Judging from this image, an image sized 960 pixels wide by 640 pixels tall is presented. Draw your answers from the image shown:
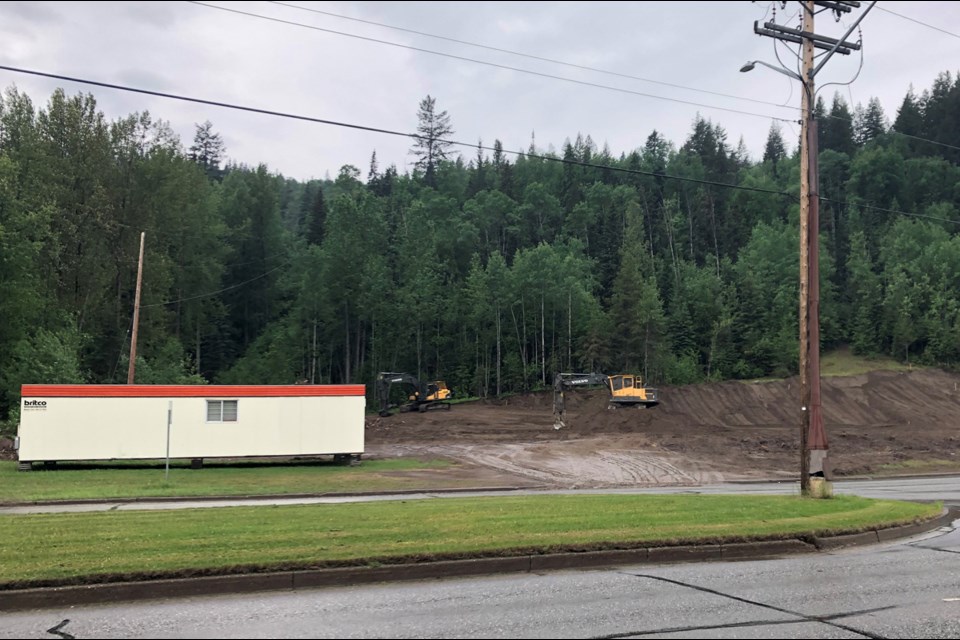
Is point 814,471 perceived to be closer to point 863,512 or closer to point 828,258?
point 863,512

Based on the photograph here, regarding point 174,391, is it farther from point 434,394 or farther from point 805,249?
point 434,394

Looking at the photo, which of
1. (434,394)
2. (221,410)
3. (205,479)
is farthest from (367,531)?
(434,394)

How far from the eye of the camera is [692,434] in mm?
41844

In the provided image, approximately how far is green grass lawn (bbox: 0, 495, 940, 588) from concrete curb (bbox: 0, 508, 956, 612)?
189 millimetres

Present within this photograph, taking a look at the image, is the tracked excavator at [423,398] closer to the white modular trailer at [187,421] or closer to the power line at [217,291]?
the white modular trailer at [187,421]

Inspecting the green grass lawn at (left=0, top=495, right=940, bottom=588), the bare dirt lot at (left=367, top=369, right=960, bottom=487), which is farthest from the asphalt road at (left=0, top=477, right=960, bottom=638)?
the bare dirt lot at (left=367, top=369, right=960, bottom=487)

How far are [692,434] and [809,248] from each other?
26.9 metres

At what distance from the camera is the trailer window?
2917 centimetres

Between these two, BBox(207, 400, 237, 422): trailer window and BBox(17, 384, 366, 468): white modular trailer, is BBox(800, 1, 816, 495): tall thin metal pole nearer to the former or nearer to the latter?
BBox(17, 384, 366, 468): white modular trailer

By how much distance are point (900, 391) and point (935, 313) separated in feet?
86.1

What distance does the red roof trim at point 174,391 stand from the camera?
27.6 meters

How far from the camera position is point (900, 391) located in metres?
56.6

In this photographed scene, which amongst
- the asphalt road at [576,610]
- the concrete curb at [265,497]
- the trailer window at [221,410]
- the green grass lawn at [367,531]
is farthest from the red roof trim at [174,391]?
the asphalt road at [576,610]

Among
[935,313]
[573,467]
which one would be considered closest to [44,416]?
[573,467]
